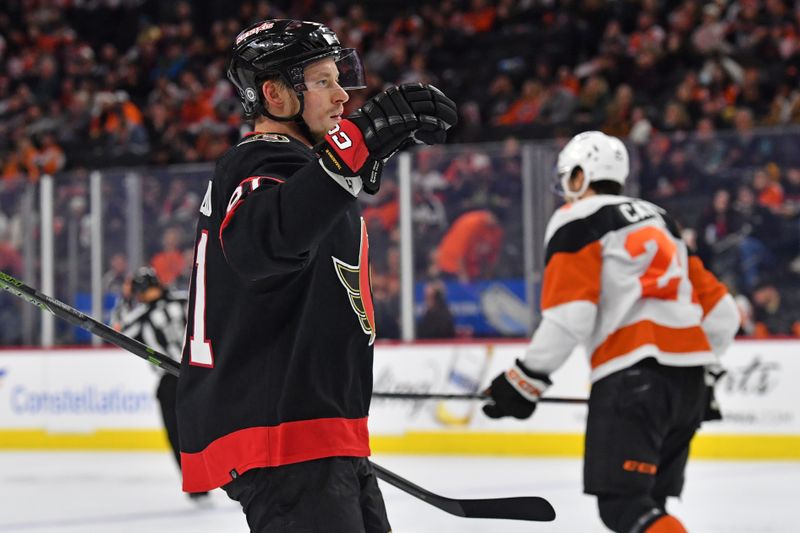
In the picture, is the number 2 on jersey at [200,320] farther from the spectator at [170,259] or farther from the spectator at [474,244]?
the spectator at [170,259]

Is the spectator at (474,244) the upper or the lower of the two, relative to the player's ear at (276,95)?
lower

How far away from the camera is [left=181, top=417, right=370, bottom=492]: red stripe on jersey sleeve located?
6.14 ft

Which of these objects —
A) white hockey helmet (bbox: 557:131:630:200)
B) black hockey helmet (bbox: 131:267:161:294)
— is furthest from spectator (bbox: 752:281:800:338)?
white hockey helmet (bbox: 557:131:630:200)

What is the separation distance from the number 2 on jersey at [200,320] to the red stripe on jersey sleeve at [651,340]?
1506 millimetres

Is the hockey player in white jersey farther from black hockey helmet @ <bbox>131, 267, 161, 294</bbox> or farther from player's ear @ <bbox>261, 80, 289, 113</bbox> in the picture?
black hockey helmet @ <bbox>131, 267, 161, 294</bbox>

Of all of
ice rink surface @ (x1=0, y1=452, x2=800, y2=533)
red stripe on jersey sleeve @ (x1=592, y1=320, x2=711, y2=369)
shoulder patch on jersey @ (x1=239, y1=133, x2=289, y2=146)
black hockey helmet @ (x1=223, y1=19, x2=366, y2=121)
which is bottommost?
ice rink surface @ (x1=0, y1=452, x2=800, y2=533)

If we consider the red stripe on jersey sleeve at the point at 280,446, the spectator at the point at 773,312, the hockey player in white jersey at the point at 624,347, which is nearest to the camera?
the red stripe on jersey sleeve at the point at 280,446

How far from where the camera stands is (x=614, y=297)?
3.21 metres

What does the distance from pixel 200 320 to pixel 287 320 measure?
0.15m

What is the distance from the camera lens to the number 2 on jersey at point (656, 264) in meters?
3.22

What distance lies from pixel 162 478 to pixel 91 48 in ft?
A: 25.4

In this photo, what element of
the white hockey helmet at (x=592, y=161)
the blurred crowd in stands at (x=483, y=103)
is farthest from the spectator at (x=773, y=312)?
the white hockey helmet at (x=592, y=161)

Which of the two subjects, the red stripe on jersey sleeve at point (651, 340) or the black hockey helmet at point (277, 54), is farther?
the red stripe on jersey sleeve at point (651, 340)

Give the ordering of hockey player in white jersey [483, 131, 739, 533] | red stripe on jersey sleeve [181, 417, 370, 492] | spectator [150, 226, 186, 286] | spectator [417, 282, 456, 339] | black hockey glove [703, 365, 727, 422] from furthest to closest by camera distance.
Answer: spectator [150, 226, 186, 286]
spectator [417, 282, 456, 339]
black hockey glove [703, 365, 727, 422]
hockey player in white jersey [483, 131, 739, 533]
red stripe on jersey sleeve [181, 417, 370, 492]
